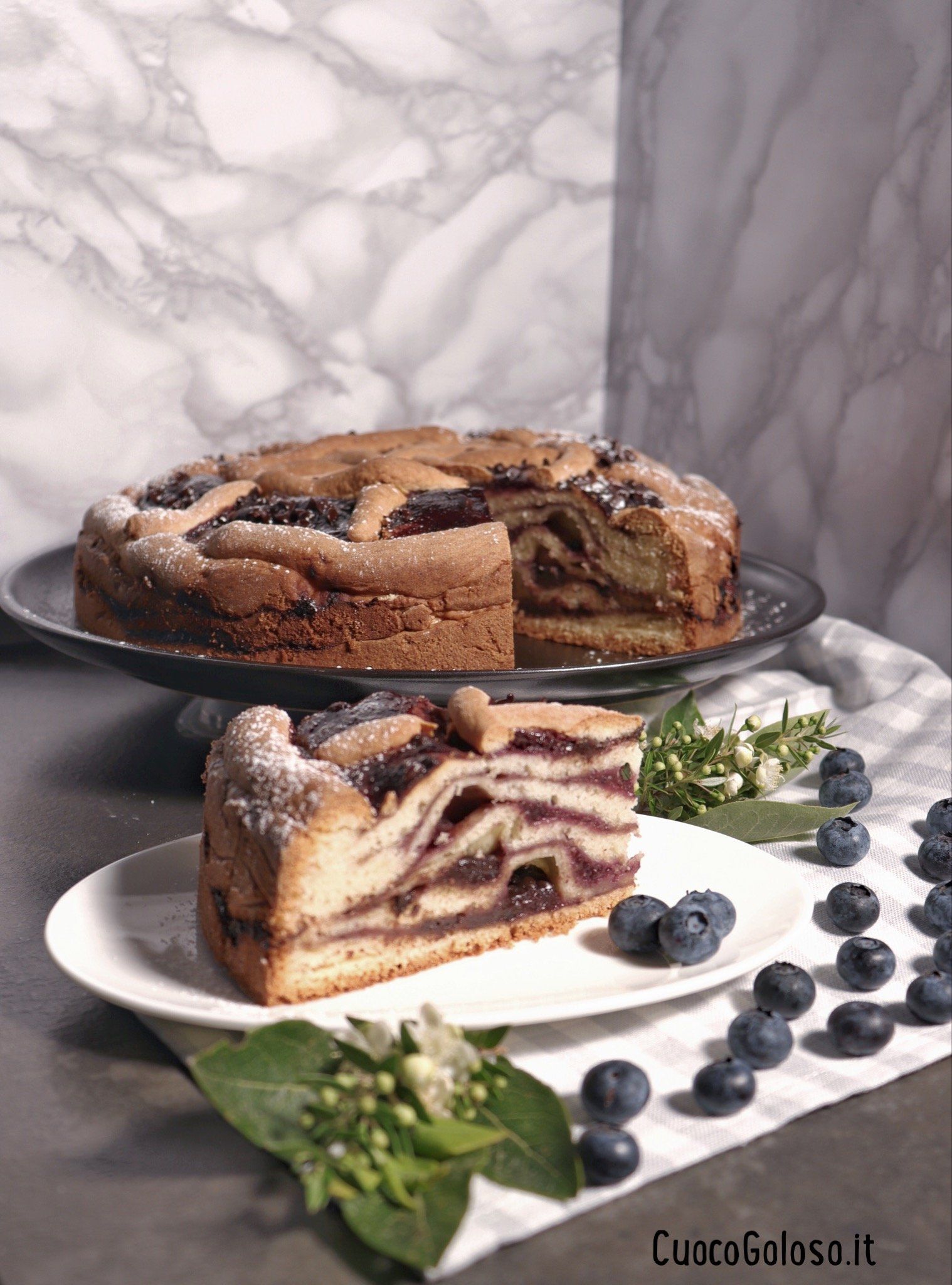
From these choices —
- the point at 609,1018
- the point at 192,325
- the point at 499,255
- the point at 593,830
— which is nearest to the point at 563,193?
the point at 499,255

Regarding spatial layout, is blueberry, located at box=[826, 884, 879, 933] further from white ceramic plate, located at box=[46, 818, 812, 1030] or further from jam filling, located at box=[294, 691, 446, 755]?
jam filling, located at box=[294, 691, 446, 755]

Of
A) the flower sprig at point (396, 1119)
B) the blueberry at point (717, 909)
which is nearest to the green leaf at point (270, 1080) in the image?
the flower sprig at point (396, 1119)

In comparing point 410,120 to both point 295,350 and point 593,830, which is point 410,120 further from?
point 593,830

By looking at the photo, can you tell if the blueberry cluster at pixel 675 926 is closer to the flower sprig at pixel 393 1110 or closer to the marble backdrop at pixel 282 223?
the flower sprig at pixel 393 1110

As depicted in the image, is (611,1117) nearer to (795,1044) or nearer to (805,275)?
(795,1044)

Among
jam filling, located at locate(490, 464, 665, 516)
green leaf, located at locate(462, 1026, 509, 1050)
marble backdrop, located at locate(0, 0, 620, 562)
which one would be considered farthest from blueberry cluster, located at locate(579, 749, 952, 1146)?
marble backdrop, located at locate(0, 0, 620, 562)

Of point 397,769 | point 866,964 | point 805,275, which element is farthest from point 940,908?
point 805,275
